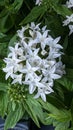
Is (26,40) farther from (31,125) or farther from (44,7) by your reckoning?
(31,125)

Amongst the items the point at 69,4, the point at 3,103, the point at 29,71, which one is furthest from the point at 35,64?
the point at 69,4

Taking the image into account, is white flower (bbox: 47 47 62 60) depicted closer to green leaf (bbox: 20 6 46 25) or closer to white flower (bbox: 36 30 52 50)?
white flower (bbox: 36 30 52 50)

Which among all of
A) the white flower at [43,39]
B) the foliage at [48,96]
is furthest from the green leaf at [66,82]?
the white flower at [43,39]

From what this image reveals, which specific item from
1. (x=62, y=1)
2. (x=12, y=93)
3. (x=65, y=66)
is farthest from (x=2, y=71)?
(x=62, y=1)

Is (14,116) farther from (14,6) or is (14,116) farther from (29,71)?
(14,6)

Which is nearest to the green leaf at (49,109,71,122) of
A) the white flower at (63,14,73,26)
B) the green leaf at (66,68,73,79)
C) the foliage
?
the foliage

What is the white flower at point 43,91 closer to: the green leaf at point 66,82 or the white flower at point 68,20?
the green leaf at point 66,82
